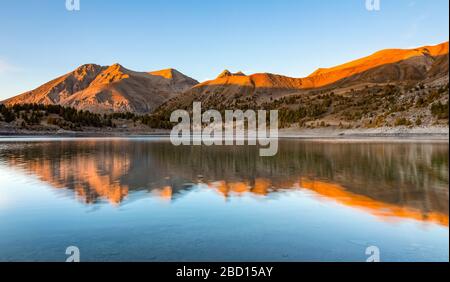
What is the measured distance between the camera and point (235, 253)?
7.56 meters

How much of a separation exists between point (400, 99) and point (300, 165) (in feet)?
228

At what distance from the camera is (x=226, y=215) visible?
10.9 m

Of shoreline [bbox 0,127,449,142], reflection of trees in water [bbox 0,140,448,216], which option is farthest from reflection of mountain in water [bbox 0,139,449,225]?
shoreline [bbox 0,127,449,142]

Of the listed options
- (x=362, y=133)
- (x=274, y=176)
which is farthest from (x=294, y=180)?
(x=362, y=133)

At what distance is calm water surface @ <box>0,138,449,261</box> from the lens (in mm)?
7746

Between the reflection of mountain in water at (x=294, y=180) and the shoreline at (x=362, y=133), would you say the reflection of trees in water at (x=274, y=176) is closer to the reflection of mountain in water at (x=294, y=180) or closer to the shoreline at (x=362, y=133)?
the reflection of mountain in water at (x=294, y=180)

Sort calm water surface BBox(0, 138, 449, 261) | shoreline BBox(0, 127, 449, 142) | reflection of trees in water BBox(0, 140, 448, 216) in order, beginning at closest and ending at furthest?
calm water surface BBox(0, 138, 449, 261) → reflection of trees in water BBox(0, 140, 448, 216) → shoreline BBox(0, 127, 449, 142)

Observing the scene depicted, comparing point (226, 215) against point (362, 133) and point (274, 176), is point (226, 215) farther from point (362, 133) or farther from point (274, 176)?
point (362, 133)

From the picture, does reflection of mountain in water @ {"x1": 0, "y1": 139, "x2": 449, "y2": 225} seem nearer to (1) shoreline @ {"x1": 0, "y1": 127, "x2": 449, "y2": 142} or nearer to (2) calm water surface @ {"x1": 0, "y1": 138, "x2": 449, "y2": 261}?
(2) calm water surface @ {"x1": 0, "y1": 138, "x2": 449, "y2": 261}

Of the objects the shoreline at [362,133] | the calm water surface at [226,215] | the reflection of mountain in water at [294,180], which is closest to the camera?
the calm water surface at [226,215]

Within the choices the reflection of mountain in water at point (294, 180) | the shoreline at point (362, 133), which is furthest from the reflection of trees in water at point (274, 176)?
the shoreline at point (362, 133)

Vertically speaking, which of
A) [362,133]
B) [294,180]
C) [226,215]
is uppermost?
[362,133]

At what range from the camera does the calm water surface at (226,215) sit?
7.75 meters

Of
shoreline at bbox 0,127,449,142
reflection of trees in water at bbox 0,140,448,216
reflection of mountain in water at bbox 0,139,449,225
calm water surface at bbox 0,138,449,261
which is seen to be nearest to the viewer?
calm water surface at bbox 0,138,449,261
